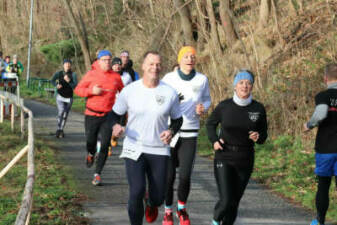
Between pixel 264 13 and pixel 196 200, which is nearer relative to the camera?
pixel 196 200

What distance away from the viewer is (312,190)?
961 centimetres

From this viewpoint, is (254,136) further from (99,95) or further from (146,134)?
(99,95)

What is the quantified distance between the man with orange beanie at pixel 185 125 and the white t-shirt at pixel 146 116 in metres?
1.27

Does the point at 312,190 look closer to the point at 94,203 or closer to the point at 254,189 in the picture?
the point at 254,189

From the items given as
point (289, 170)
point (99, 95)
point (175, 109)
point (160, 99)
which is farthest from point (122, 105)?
point (289, 170)

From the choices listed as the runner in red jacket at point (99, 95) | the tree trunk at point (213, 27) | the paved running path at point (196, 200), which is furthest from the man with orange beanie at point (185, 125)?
the tree trunk at point (213, 27)

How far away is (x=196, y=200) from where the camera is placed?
884cm

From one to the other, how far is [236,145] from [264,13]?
1133 cm

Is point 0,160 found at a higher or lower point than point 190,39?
lower

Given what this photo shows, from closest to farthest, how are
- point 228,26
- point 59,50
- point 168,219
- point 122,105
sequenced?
point 122,105 → point 168,219 → point 228,26 → point 59,50

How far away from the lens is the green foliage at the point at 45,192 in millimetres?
7473

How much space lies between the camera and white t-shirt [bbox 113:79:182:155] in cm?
602

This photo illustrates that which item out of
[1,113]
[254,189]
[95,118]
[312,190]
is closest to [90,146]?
[95,118]

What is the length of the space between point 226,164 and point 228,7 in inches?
401
